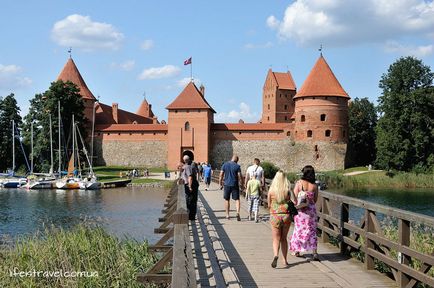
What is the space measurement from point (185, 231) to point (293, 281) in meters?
1.58

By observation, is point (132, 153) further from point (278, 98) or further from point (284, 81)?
point (284, 81)

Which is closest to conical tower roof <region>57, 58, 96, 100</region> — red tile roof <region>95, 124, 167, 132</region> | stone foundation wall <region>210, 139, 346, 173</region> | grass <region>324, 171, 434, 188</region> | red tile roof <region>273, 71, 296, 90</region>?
red tile roof <region>95, 124, 167, 132</region>

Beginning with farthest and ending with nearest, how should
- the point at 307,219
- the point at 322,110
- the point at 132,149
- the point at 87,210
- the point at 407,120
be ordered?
the point at 132,149 → the point at 322,110 → the point at 407,120 → the point at 87,210 → the point at 307,219

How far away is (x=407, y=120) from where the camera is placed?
3900cm

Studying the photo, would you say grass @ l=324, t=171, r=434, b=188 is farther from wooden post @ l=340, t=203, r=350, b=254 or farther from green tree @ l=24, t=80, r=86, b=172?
wooden post @ l=340, t=203, r=350, b=254

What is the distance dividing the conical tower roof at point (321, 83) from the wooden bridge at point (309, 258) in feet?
126

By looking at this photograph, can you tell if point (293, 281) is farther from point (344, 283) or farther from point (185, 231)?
point (185, 231)

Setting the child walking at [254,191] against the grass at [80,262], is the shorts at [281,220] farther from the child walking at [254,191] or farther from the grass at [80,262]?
the child walking at [254,191]

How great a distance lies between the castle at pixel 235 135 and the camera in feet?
149

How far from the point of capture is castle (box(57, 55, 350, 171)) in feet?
149

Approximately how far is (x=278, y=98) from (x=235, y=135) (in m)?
22.3

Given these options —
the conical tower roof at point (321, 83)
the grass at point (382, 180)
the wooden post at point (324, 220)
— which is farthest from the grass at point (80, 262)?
the conical tower roof at point (321, 83)

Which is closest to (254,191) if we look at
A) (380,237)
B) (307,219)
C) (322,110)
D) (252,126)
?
(307,219)

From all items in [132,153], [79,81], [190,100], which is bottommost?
[132,153]
